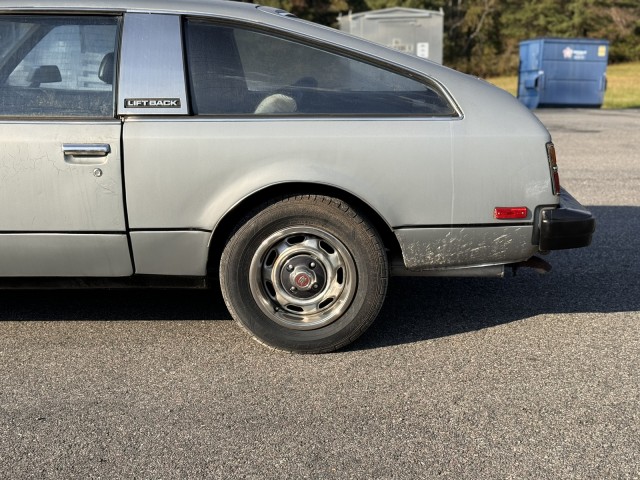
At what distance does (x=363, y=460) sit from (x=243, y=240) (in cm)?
132

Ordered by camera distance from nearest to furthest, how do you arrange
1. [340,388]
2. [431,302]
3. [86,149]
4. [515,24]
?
[340,388]
[86,149]
[431,302]
[515,24]

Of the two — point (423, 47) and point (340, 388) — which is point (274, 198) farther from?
point (423, 47)

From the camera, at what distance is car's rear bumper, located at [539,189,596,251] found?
3.92 meters

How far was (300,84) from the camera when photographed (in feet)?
12.8

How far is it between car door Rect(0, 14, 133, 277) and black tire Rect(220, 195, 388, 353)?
0.61 metres

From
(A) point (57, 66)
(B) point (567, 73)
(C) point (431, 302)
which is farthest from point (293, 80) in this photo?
(B) point (567, 73)

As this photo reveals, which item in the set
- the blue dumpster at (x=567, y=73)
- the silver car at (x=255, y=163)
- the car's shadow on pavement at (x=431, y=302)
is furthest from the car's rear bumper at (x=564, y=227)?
the blue dumpster at (x=567, y=73)

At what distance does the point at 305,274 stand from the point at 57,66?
1553mm

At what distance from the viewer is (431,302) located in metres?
4.82

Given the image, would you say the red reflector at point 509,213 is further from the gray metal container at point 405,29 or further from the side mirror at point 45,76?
the gray metal container at point 405,29

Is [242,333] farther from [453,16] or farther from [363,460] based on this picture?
[453,16]

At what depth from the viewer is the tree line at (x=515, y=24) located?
2000 inches

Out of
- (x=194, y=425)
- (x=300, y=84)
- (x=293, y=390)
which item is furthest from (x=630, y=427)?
(x=300, y=84)

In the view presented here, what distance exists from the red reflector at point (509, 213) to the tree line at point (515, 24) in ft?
156
